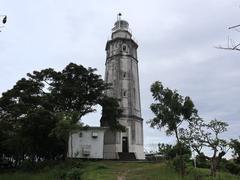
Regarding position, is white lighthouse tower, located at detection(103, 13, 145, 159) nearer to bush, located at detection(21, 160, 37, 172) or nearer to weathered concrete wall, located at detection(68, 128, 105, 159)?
weathered concrete wall, located at detection(68, 128, 105, 159)

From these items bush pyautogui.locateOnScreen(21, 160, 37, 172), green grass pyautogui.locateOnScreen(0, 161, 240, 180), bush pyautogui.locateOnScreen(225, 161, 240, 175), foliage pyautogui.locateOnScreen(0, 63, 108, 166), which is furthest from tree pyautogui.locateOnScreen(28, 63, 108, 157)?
bush pyautogui.locateOnScreen(225, 161, 240, 175)

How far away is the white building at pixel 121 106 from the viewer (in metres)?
37.9

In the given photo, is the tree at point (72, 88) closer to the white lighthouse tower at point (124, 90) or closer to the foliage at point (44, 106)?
the foliage at point (44, 106)

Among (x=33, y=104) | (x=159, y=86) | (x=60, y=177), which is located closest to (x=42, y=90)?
(x=33, y=104)

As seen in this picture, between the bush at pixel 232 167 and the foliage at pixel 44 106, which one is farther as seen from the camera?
the foliage at pixel 44 106

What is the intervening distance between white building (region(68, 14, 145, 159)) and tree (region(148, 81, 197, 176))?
25.9 ft

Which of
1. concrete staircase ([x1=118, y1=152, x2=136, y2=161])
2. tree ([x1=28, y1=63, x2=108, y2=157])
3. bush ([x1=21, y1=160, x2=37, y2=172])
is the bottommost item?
bush ([x1=21, y1=160, x2=37, y2=172])

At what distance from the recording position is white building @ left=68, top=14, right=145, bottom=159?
3791 cm

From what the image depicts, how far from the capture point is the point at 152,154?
1672 inches

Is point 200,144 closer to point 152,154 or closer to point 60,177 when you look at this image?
point 60,177

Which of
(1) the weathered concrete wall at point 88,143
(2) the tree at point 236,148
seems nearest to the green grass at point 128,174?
(2) the tree at point 236,148

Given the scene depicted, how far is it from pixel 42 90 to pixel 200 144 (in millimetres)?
19742

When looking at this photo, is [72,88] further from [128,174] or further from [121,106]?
[128,174]

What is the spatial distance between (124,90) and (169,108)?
33.2ft
